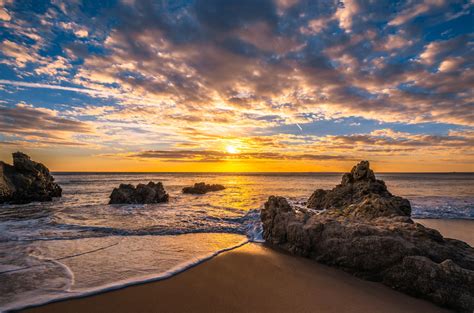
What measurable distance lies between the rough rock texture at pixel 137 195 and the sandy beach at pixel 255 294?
16479 mm

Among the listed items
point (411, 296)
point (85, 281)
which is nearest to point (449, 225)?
point (411, 296)

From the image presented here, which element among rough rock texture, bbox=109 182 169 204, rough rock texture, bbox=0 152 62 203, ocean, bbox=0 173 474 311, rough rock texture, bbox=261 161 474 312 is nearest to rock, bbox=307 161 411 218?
rough rock texture, bbox=261 161 474 312

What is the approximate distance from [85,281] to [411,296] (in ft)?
22.0

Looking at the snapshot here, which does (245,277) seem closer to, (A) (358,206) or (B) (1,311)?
(B) (1,311)

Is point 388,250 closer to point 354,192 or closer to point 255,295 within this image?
point 255,295

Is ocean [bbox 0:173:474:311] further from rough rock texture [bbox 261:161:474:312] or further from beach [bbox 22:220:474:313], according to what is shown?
rough rock texture [bbox 261:161:474:312]

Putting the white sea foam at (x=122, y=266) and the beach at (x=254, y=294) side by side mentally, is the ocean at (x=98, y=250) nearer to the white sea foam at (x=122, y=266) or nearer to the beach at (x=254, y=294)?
the white sea foam at (x=122, y=266)

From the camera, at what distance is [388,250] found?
5348 mm

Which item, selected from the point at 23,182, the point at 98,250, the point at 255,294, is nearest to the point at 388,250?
the point at 255,294

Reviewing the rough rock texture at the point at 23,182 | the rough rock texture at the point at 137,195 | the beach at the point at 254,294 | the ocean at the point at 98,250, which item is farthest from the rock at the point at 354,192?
the rough rock texture at the point at 23,182

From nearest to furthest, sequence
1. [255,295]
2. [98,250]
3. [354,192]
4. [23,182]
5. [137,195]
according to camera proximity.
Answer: [255,295], [98,250], [354,192], [137,195], [23,182]

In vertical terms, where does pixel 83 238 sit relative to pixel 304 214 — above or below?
below

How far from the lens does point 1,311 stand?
405cm

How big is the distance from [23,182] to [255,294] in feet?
89.9
